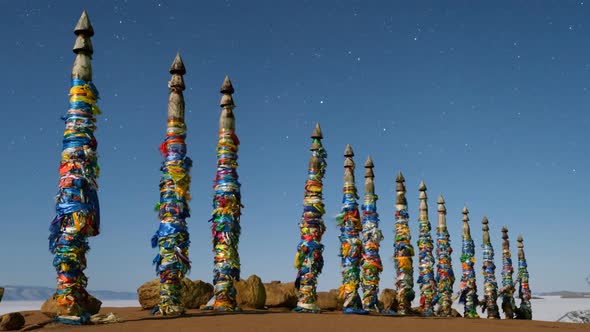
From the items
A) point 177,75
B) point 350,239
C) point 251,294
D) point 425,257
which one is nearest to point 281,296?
point 251,294

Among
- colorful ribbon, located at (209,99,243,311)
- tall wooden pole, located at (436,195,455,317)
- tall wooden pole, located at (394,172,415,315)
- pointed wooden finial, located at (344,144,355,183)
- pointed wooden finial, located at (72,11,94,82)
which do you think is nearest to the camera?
pointed wooden finial, located at (72,11,94,82)

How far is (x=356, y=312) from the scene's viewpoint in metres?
21.0

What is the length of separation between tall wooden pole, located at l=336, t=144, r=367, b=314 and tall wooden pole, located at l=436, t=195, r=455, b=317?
473 inches

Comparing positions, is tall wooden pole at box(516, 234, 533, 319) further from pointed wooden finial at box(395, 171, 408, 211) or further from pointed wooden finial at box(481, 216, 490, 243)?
pointed wooden finial at box(395, 171, 408, 211)

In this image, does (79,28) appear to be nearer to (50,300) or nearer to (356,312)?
(50,300)

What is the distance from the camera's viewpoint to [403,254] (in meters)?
27.2

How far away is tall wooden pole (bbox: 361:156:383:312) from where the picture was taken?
23688 mm

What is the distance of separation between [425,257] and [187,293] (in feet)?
46.8

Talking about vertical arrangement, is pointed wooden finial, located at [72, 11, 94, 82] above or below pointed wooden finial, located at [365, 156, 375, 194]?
above

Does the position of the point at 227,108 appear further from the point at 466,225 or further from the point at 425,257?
the point at 466,225

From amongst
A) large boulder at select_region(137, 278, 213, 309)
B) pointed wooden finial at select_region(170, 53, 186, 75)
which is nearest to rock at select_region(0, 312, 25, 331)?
large boulder at select_region(137, 278, 213, 309)

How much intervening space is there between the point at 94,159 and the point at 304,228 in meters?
8.60

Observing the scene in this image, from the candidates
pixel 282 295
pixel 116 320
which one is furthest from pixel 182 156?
pixel 282 295

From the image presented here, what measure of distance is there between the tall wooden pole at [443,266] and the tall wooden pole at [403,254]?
6497mm
